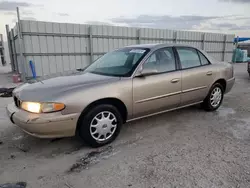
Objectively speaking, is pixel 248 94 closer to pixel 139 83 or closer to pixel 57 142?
pixel 139 83

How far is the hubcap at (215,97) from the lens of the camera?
14.0 feet

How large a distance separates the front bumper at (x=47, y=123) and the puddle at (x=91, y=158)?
1.26 feet

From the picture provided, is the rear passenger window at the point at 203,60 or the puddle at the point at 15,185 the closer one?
the puddle at the point at 15,185

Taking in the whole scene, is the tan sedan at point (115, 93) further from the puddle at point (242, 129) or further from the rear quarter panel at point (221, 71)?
the puddle at point (242, 129)

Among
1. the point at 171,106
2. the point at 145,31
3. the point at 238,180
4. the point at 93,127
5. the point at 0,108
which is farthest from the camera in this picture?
the point at 145,31

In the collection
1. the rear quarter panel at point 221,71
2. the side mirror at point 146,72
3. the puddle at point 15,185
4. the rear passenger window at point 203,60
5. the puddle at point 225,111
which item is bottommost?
the puddle at point 225,111

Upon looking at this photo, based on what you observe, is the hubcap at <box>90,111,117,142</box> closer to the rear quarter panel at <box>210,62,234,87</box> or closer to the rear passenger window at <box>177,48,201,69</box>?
the rear passenger window at <box>177,48,201,69</box>

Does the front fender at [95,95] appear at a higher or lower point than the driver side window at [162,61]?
lower

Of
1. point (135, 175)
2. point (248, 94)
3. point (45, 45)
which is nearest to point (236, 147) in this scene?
point (135, 175)

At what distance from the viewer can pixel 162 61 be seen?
3.48 meters

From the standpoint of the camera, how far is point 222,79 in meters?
4.37

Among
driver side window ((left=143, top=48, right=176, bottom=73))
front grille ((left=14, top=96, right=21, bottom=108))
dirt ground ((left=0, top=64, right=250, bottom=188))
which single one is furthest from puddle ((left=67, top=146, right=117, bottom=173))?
driver side window ((left=143, top=48, right=176, bottom=73))

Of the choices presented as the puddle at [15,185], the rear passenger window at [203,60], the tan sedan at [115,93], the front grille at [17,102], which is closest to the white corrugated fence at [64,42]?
the front grille at [17,102]

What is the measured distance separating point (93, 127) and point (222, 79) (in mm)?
3139
